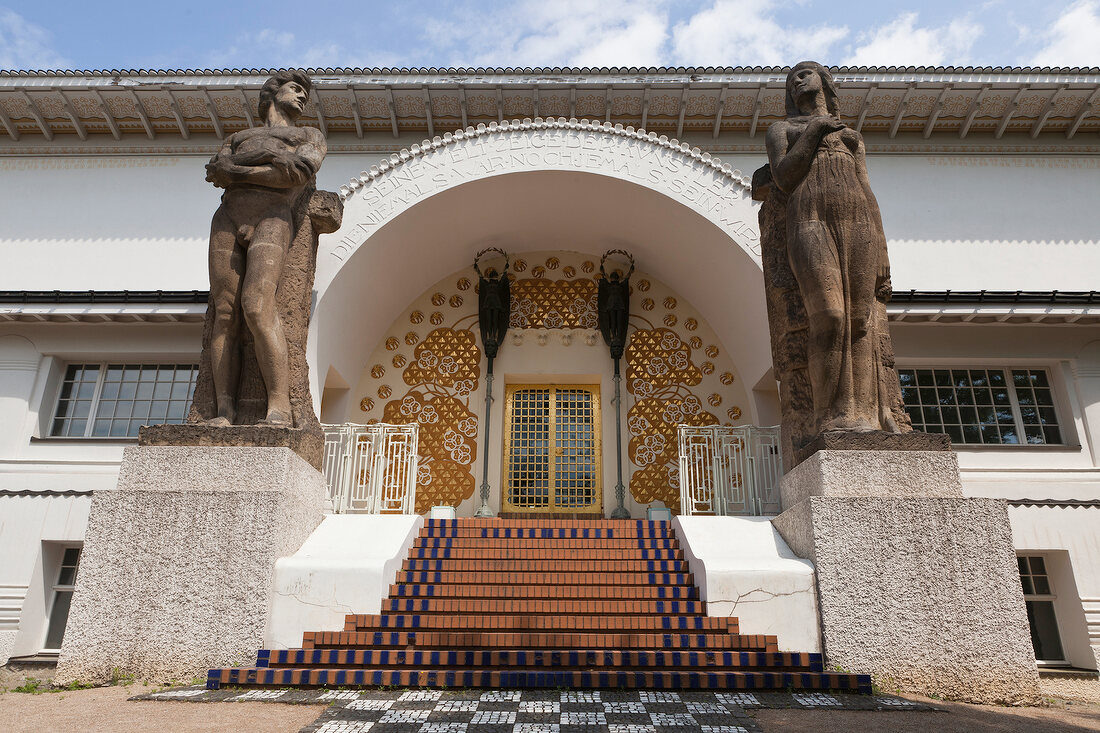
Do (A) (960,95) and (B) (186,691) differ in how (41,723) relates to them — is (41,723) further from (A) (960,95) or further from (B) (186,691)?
(A) (960,95)

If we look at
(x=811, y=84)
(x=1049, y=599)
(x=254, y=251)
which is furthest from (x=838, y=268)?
(x=1049, y=599)

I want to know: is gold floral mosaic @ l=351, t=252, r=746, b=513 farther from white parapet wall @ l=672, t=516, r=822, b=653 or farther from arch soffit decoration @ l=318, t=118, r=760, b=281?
white parapet wall @ l=672, t=516, r=822, b=653

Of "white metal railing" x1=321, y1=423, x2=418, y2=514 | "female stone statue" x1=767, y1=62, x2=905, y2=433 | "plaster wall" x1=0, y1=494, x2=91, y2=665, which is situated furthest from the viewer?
"plaster wall" x1=0, y1=494, x2=91, y2=665

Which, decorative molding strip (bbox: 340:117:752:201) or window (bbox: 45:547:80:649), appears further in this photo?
decorative molding strip (bbox: 340:117:752:201)

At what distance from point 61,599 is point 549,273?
717 cm

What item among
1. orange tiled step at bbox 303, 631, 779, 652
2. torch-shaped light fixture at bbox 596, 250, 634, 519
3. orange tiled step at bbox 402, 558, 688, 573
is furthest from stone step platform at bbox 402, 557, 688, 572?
torch-shaped light fixture at bbox 596, 250, 634, 519

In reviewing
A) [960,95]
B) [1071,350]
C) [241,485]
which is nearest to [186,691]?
[241,485]

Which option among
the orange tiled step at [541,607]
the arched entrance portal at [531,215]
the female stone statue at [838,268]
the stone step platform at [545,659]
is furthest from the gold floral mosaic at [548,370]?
the stone step platform at [545,659]

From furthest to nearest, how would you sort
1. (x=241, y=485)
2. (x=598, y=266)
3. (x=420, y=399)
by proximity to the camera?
(x=598, y=266), (x=420, y=399), (x=241, y=485)

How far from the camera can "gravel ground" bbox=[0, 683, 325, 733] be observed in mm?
3102

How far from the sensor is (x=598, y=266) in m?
10.0

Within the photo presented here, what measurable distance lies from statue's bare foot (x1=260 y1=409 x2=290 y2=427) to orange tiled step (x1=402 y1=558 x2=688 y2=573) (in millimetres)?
1413

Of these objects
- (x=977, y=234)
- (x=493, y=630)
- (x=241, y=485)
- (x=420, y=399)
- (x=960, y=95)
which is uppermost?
(x=960, y=95)

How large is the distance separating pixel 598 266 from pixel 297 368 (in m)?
5.44
